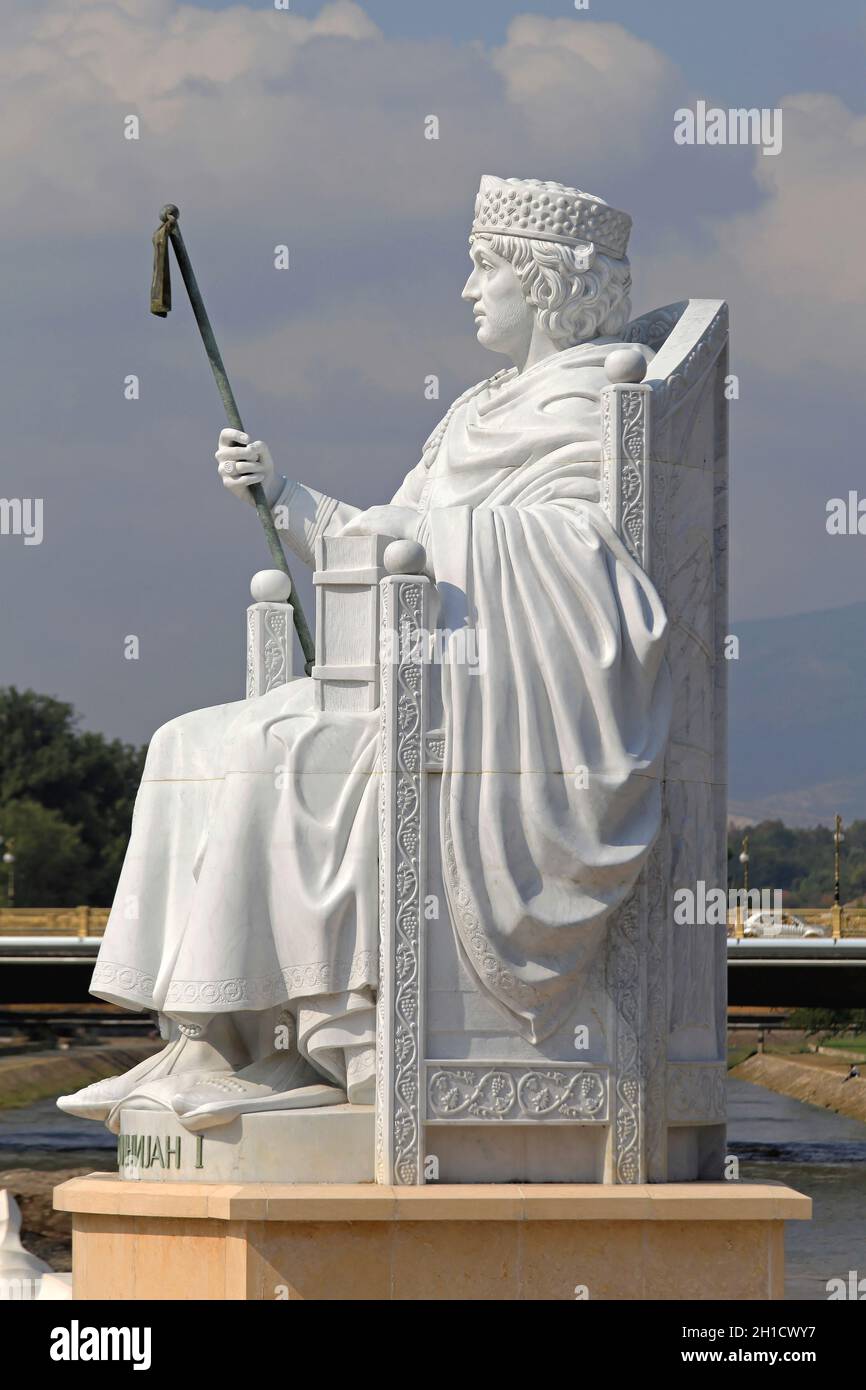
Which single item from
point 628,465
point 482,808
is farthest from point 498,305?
point 482,808

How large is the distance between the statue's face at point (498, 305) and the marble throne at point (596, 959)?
65 centimetres

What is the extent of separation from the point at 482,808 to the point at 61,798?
49366mm

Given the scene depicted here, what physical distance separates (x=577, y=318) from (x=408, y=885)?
8.01ft

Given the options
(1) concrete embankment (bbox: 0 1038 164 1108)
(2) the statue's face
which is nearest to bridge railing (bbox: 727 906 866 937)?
(1) concrete embankment (bbox: 0 1038 164 1108)

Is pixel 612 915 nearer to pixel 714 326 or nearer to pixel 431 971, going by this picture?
pixel 431 971

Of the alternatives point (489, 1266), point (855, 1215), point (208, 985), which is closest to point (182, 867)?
point (208, 985)

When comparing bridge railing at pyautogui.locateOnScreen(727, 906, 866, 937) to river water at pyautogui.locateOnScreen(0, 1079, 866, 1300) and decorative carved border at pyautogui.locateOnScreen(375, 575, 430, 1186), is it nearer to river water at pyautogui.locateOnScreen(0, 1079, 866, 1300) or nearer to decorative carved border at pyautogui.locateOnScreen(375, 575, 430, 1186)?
river water at pyautogui.locateOnScreen(0, 1079, 866, 1300)

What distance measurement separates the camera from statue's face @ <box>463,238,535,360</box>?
370 inches

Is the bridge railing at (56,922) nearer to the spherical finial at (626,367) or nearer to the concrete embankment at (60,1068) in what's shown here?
the concrete embankment at (60,1068)

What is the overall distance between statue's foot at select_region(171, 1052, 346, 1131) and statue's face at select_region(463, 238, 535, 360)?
2.89 metres

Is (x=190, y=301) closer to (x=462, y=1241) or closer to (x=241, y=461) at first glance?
(x=241, y=461)

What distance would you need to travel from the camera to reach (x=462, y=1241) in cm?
805

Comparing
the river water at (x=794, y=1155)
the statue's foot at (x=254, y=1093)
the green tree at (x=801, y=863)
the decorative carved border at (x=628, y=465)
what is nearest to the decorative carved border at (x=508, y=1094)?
the statue's foot at (x=254, y=1093)
